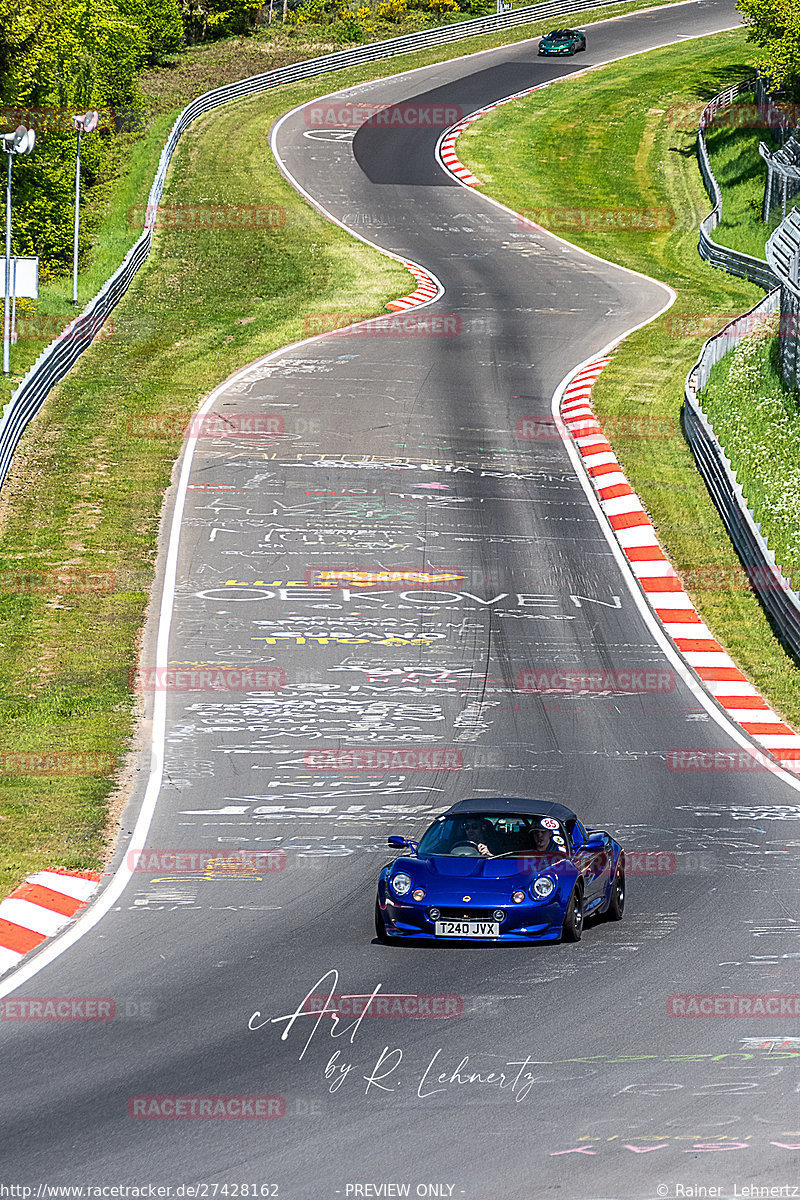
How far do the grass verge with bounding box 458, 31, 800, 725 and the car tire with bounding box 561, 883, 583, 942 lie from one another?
10022 millimetres

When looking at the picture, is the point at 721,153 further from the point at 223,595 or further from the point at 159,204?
the point at 223,595

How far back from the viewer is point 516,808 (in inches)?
546

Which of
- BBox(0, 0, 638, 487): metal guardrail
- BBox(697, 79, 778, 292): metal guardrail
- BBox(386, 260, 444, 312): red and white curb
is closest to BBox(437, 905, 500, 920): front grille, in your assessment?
BBox(0, 0, 638, 487): metal guardrail

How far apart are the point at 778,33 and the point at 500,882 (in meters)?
54.3

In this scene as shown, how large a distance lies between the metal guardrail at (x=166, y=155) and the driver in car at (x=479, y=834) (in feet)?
61.4

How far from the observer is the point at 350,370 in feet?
128

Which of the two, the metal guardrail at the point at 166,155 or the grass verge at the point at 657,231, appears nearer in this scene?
the grass verge at the point at 657,231

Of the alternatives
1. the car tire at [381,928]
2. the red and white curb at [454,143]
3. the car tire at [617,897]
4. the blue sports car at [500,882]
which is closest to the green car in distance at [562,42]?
the red and white curb at [454,143]

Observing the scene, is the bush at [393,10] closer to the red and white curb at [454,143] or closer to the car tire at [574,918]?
the red and white curb at [454,143]

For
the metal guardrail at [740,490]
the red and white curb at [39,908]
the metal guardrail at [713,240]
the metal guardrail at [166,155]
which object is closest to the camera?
the red and white curb at [39,908]

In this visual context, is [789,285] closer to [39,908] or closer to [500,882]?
[500,882]

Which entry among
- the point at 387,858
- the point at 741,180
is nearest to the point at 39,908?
the point at 387,858

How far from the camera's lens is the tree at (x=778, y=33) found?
5659 centimetres

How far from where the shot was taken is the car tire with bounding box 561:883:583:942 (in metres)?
12.6
